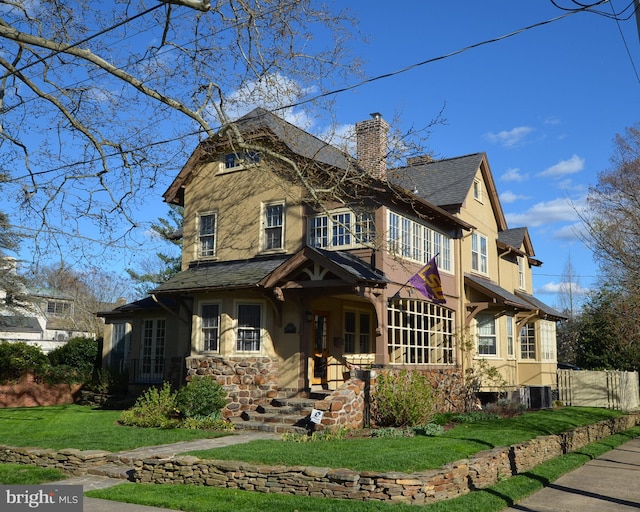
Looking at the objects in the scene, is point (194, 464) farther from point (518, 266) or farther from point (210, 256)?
point (518, 266)

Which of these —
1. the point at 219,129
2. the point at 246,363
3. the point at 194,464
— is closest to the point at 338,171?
the point at 219,129

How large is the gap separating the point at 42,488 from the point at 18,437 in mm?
5174

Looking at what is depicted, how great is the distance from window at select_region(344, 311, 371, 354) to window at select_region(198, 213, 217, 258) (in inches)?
190

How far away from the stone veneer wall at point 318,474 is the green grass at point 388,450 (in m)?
0.42

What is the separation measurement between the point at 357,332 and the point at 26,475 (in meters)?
11.1

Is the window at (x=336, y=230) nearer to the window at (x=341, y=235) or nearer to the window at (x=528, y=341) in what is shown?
the window at (x=341, y=235)

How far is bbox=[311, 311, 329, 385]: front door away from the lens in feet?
57.8

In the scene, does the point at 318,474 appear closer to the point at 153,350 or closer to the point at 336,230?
the point at 336,230

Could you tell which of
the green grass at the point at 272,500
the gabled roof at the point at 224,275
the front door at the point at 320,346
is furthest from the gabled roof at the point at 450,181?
the green grass at the point at 272,500

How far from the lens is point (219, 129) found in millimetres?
12242

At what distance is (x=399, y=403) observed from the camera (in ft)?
47.1

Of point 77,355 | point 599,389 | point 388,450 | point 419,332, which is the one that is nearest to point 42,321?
point 77,355

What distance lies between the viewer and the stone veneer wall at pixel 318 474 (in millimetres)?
8406

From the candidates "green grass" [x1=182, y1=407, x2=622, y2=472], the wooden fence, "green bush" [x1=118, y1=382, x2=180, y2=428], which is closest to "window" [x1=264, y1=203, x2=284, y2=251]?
"green bush" [x1=118, y1=382, x2=180, y2=428]
